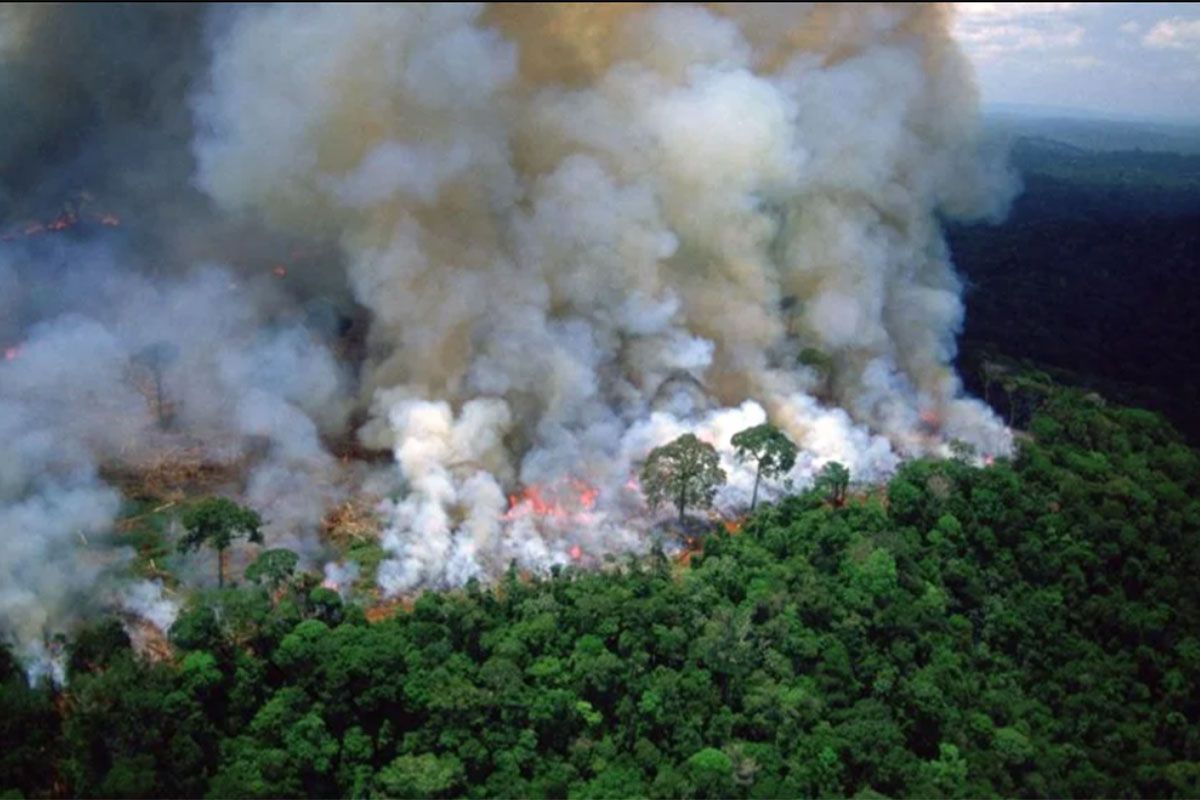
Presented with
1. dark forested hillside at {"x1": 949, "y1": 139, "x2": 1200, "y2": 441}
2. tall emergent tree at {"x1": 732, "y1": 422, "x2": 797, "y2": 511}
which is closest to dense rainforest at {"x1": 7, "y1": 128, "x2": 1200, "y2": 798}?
tall emergent tree at {"x1": 732, "y1": 422, "x2": 797, "y2": 511}

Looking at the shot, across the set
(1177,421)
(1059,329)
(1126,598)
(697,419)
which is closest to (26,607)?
(697,419)

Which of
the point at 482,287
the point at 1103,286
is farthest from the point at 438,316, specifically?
the point at 1103,286

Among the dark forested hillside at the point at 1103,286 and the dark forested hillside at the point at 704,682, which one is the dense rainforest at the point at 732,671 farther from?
the dark forested hillside at the point at 1103,286

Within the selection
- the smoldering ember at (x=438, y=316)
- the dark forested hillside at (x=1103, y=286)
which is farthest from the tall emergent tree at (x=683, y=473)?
the dark forested hillside at (x=1103, y=286)

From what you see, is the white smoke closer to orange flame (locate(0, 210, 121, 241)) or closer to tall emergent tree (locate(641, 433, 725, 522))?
orange flame (locate(0, 210, 121, 241))

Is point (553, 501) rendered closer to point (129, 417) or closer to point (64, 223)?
point (129, 417)
